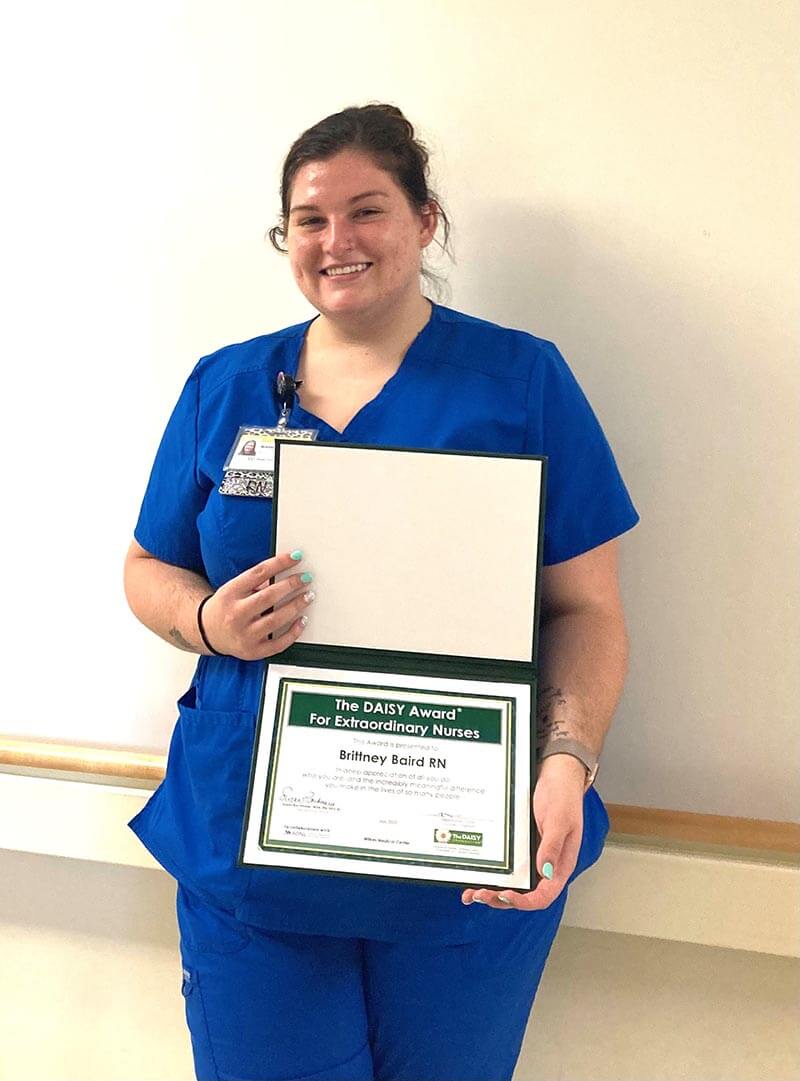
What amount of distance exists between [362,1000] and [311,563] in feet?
1.63

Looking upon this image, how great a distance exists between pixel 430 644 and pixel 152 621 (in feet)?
1.22

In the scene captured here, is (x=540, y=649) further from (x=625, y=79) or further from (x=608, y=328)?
(x=625, y=79)

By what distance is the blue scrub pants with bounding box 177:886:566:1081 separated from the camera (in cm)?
99

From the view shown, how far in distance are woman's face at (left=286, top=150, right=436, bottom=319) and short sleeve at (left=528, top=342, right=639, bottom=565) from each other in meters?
0.20

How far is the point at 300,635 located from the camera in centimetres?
94

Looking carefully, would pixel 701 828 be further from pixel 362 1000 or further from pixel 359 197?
pixel 359 197

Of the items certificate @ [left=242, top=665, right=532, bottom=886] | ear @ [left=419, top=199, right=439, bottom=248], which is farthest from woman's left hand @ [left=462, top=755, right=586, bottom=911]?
ear @ [left=419, top=199, right=439, bottom=248]

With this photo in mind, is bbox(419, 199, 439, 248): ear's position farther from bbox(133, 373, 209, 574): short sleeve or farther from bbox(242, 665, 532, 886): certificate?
bbox(242, 665, 532, 886): certificate

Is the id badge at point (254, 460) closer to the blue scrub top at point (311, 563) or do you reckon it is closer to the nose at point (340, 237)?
the blue scrub top at point (311, 563)

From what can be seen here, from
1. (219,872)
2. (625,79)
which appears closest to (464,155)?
(625,79)

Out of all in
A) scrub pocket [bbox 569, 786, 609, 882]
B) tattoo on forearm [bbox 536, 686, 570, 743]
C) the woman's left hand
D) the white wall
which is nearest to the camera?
the woman's left hand

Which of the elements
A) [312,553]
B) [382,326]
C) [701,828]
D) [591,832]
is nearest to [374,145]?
[382,326]

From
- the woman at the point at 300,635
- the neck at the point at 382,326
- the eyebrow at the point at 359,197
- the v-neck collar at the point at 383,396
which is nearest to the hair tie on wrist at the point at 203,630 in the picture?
the woman at the point at 300,635

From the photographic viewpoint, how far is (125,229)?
1.36 metres
